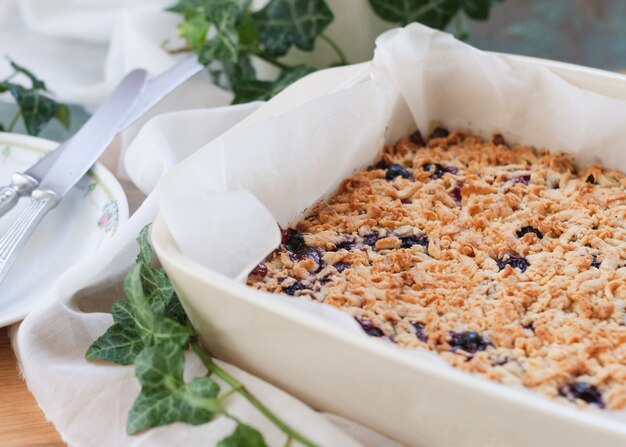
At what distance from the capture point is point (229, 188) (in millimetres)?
1229

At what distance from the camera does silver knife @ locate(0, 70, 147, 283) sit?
1.46 m

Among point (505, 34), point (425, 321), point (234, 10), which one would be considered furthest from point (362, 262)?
point (505, 34)

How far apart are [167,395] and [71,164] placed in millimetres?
638

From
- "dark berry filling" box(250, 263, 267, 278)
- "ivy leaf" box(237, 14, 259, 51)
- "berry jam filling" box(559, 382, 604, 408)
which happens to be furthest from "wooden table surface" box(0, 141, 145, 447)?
"ivy leaf" box(237, 14, 259, 51)

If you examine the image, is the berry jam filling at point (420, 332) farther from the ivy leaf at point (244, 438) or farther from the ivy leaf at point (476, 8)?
the ivy leaf at point (476, 8)

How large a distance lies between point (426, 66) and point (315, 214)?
13.7 inches

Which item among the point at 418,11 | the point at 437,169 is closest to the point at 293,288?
the point at 437,169

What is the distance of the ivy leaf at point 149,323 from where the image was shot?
1.08 meters

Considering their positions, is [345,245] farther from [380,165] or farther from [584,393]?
[584,393]

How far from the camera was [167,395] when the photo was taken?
104cm

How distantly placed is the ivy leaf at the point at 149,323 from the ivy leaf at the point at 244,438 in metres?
0.14

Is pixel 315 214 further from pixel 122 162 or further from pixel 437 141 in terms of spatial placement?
pixel 122 162

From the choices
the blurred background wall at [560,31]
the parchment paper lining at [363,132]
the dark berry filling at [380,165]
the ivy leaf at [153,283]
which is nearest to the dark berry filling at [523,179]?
the parchment paper lining at [363,132]

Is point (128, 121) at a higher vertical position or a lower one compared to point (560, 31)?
higher
